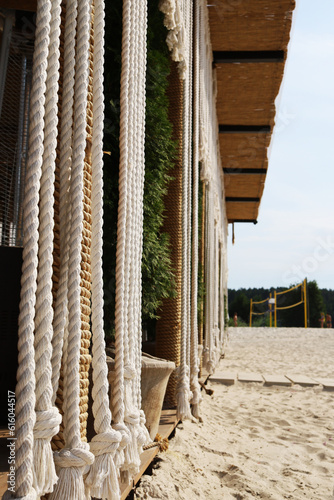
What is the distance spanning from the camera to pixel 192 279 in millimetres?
3150

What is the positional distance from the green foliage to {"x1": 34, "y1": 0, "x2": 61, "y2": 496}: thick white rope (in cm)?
99

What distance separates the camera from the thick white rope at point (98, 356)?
109 cm

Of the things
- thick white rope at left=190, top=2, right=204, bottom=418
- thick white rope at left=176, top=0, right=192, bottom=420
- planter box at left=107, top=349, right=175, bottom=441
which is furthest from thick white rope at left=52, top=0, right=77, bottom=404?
thick white rope at left=190, top=2, right=204, bottom=418

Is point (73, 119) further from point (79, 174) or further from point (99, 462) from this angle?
point (99, 462)

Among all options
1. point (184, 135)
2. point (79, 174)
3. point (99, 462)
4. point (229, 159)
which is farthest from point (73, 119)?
point (229, 159)

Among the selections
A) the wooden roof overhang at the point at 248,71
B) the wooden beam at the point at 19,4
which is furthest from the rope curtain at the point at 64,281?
the wooden roof overhang at the point at 248,71

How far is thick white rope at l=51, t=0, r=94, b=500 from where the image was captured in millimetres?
983

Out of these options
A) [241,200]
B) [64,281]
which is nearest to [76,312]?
[64,281]

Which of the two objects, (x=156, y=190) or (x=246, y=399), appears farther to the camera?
(x=246, y=399)

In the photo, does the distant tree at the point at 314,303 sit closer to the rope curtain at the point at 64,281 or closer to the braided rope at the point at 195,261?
the braided rope at the point at 195,261

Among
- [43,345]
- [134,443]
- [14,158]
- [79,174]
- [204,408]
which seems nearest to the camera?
[43,345]

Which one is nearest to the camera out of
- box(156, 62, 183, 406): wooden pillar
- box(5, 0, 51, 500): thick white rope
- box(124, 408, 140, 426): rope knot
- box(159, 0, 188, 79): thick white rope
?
box(5, 0, 51, 500): thick white rope

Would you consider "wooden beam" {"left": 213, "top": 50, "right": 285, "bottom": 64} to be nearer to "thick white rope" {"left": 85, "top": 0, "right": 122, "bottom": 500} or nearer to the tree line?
"thick white rope" {"left": 85, "top": 0, "right": 122, "bottom": 500}

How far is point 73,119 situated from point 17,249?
1.25 m
